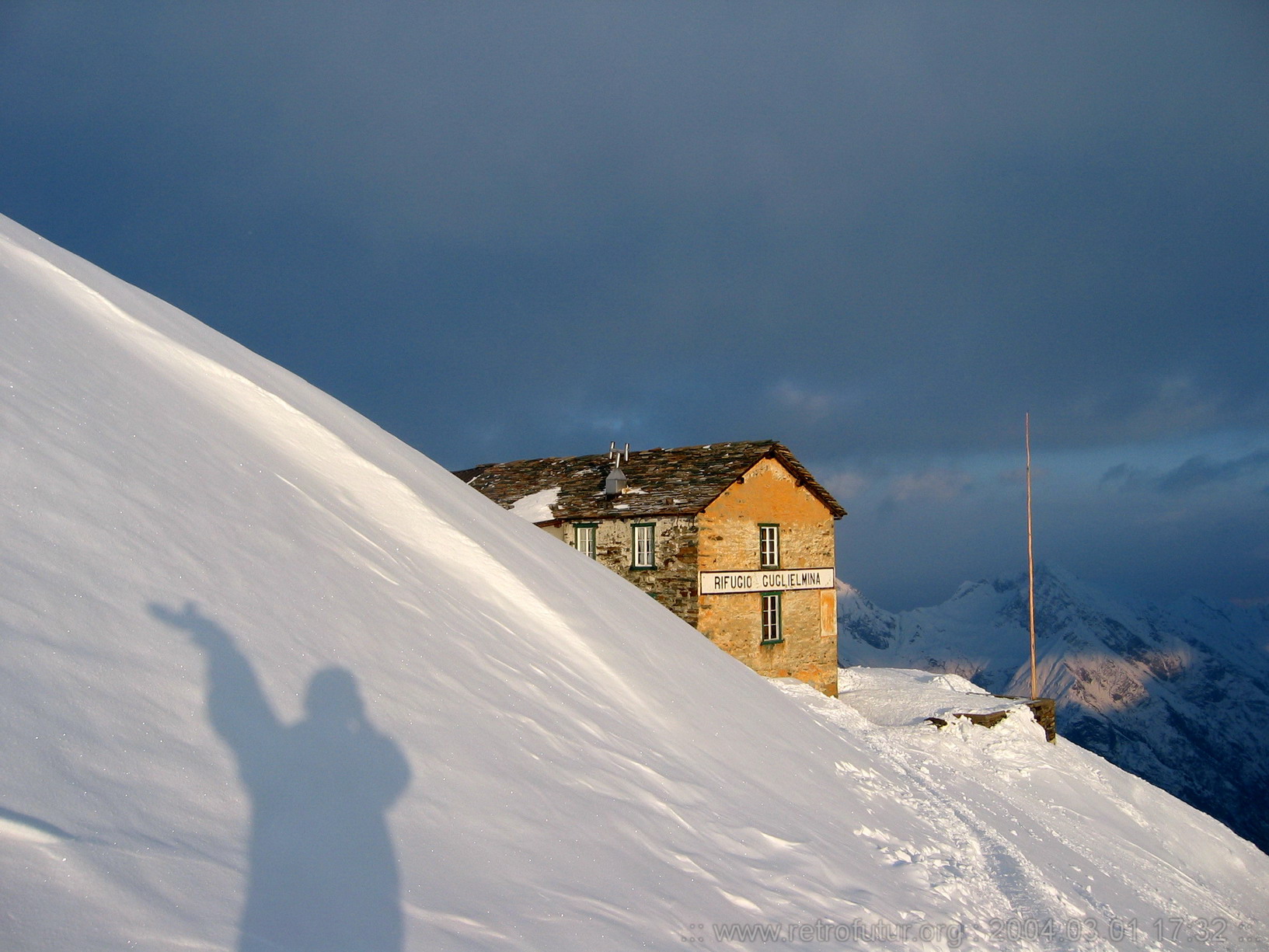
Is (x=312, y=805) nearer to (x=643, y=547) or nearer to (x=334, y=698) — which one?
(x=334, y=698)

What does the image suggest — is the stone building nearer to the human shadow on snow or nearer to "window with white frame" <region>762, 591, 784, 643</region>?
"window with white frame" <region>762, 591, 784, 643</region>

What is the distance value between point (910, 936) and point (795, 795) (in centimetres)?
223

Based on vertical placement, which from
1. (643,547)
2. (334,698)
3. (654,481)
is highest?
(654,481)

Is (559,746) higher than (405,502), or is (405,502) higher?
(405,502)

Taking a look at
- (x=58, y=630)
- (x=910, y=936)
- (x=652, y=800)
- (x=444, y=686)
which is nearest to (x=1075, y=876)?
(x=910, y=936)

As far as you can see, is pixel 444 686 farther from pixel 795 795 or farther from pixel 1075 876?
pixel 1075 876

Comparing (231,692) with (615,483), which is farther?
(615,483)

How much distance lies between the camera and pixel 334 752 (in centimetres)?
434

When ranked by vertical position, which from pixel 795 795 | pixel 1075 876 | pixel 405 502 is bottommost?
pixel 1075 876

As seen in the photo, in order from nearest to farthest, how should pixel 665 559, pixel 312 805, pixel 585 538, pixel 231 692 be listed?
pixel 312 805, pixel 231 692, pixel 665 559, pixel 585 538

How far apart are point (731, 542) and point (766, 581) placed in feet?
5.26

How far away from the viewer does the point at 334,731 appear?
448 centimetres

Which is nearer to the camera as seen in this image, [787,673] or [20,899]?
[20,899]

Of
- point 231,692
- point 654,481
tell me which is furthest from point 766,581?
point 231,692
